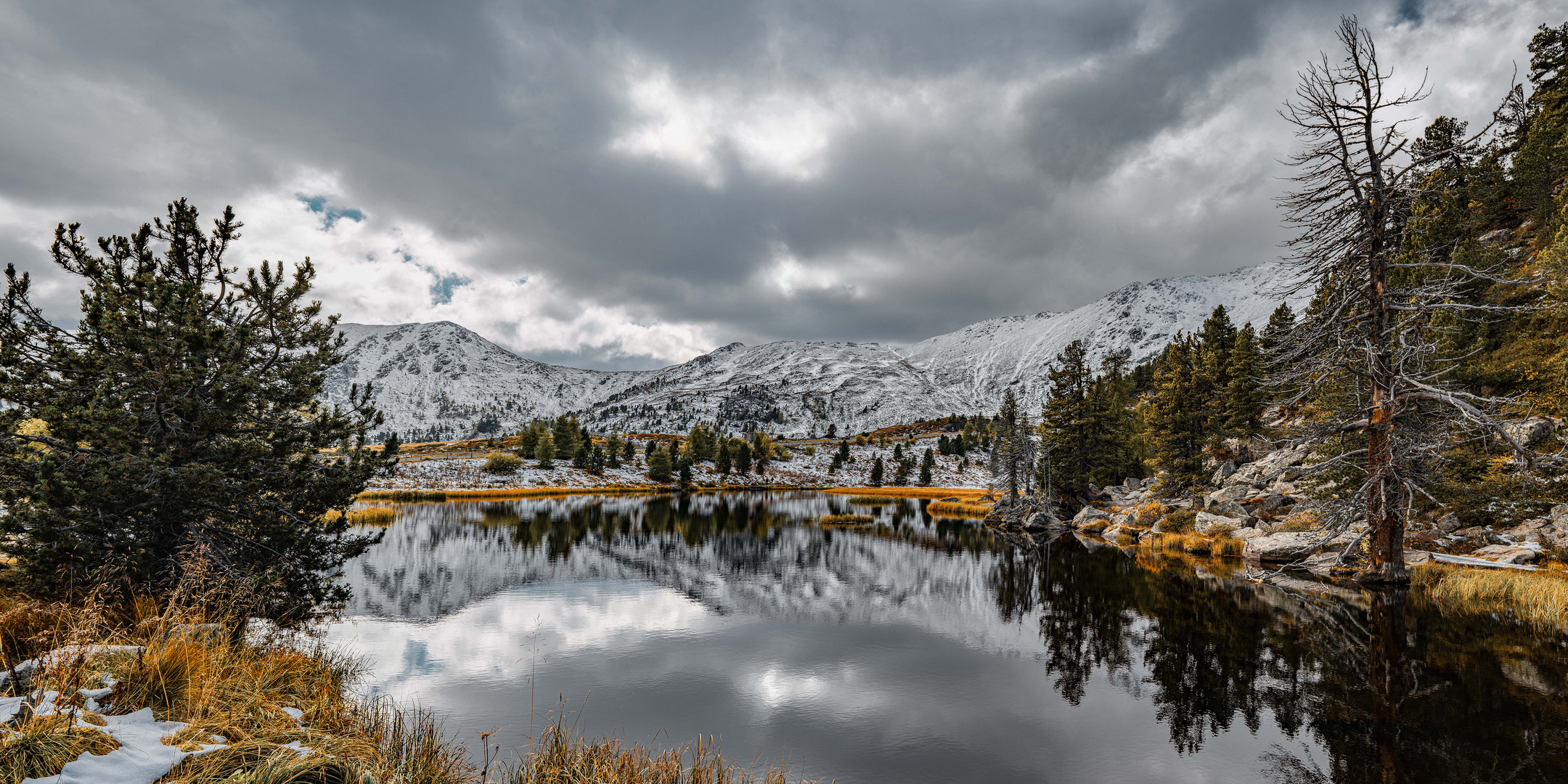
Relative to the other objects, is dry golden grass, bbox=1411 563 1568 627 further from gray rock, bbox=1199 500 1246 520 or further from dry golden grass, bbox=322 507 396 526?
dry golden grass, bbox=322 507 396 526

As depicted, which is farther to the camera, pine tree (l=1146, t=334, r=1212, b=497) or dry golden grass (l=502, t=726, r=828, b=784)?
pine tree (l=1146, t=334, r=1212, b=497)

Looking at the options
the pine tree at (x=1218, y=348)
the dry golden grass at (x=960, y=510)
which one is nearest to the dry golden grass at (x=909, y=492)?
Result: the dry golden grass at (x=960, y=510)

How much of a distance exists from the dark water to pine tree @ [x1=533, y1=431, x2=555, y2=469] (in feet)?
282

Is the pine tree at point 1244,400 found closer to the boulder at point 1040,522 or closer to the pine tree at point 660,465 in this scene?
the boulder at point 1040,522

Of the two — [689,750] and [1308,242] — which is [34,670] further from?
[1308,242]

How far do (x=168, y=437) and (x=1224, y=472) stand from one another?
169 feet

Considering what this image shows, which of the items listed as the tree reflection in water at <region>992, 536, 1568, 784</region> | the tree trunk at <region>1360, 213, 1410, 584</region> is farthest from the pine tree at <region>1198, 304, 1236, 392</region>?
the tree reflection in water at <region>992, 536, 1568, 784</region>

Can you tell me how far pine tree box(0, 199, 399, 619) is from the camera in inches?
387

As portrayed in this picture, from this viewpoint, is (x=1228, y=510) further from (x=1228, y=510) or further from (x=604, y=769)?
(x=604, y=769)

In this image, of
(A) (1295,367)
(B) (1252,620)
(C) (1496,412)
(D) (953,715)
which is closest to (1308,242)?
(A) (1295,367)

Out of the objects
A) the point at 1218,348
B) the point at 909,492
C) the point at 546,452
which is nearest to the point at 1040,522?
the point at 1218,348

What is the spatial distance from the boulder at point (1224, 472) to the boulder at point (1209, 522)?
708 cm

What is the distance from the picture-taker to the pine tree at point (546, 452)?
110625mm

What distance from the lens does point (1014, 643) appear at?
1759cm
